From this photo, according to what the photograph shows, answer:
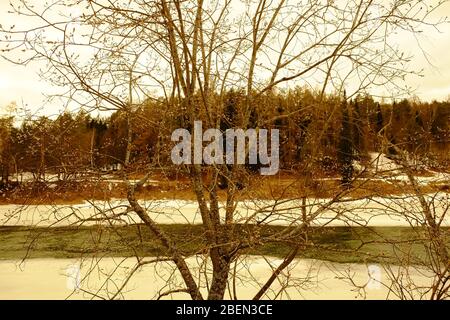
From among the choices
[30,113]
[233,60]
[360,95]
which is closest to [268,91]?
[233,60]

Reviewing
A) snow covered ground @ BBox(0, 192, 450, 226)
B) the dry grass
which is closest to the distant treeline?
the dry grass

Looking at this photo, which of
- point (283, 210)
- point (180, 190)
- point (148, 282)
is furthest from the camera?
point (148, 282)

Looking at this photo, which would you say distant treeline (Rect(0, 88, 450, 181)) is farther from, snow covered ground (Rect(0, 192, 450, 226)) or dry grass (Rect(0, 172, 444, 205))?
snow covered ground (Rect(0, 192, 450, 226))

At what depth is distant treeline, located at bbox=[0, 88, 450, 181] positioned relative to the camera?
3.77 meters

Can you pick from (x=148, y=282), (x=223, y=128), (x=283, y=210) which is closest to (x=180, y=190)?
(x=223, y=128)

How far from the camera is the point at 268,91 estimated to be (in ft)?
14.5

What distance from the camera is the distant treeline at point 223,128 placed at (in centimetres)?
377

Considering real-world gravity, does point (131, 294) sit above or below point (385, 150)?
below

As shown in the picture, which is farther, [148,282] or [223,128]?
[148,282]

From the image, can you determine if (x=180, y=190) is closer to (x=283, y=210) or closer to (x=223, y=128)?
(x=223, y=128)

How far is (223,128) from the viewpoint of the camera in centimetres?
483

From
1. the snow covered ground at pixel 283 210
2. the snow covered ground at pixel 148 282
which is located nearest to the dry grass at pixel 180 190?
the snow covered ground at pixel 283 210

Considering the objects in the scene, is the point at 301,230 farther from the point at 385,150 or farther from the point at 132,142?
the point at 132,142

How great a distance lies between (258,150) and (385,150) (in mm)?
1268
